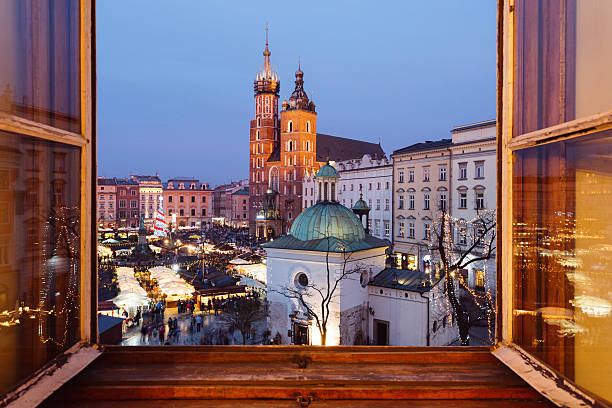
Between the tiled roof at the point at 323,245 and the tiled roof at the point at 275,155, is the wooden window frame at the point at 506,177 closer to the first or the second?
the tiled roof at the point at 323,245

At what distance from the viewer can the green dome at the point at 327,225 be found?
51.6ft

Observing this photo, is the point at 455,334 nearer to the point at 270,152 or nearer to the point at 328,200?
the point at 328,200

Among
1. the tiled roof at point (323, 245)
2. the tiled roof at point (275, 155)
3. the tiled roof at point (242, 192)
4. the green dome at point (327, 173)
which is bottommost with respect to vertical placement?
the tiled roof at point (323, 245)

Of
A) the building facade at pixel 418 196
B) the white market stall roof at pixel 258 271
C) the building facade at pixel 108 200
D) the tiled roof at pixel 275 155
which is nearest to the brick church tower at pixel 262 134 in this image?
the tiled roof at pixel 275 155

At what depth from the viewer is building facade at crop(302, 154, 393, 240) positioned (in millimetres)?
30844

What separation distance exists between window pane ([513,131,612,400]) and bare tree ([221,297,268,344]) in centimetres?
1265

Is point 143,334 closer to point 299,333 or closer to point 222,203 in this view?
point 299,333

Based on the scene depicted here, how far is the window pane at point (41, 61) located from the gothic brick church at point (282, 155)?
4860cm

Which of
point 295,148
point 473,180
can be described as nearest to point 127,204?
point 295,148

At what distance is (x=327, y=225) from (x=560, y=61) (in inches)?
535

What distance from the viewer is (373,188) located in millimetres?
32688

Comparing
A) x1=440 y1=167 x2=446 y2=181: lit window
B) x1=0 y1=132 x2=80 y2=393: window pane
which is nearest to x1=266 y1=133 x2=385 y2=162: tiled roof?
x1=440 y1=167 x2=446 y2=181: lit window

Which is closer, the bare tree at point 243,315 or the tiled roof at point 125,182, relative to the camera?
the bare tree at point 243,315

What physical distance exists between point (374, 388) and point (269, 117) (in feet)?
213
